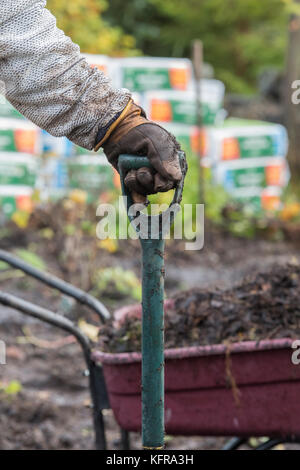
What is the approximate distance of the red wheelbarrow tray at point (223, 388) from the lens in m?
2.64

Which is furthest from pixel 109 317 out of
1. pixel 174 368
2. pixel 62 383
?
pixel 62 383

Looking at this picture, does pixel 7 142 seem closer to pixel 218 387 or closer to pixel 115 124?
pixel 218 387

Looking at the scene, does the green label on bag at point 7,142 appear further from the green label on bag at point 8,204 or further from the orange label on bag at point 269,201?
the orange label on bag at point 269,201

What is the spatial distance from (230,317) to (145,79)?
6.12 m

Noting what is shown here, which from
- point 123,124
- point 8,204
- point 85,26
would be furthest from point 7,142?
point 123,124

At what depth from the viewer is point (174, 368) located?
2.73 metres

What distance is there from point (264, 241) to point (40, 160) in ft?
7.76

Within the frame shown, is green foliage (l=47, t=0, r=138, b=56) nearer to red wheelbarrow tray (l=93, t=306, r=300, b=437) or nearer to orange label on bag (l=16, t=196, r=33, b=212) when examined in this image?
orange label on bag (l=16, t=196, r=33, b=212)

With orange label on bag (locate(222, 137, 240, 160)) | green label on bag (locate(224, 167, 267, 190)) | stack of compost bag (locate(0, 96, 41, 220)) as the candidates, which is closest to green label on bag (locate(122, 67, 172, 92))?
orange label on bag (locate(222, 137, 240, 160))

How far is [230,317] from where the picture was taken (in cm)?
280

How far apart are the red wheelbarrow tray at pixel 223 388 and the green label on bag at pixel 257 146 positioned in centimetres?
604

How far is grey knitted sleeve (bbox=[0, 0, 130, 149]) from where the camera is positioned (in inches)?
79.0

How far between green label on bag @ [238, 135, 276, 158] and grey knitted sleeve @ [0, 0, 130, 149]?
21.5ft

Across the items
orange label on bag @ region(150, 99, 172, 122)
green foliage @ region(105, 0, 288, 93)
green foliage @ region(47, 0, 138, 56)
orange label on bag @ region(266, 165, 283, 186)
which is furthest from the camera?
green foliage @ region(105, 0, 288, 93)
